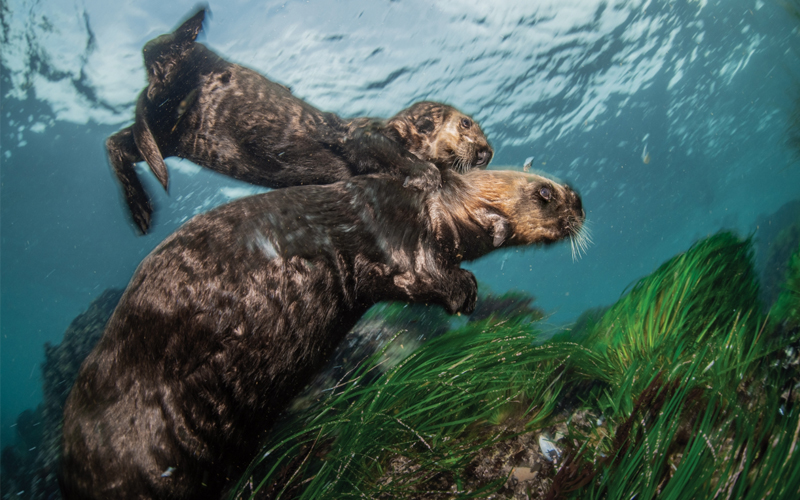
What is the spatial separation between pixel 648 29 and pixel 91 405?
62.2ft

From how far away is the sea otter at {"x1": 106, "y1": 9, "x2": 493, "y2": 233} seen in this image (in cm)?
286

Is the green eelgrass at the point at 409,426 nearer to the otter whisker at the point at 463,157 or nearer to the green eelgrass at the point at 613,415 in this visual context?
the green eelgrass at the point at 613,415

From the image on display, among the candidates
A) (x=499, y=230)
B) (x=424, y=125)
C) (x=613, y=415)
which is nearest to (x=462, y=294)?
(x=499, y=230)

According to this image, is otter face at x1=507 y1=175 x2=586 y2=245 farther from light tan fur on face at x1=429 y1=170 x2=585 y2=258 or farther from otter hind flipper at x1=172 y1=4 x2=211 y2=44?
otter hind flipper at x1=172 y1=4 x2=211 y2=44

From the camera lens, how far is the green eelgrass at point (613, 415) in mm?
1358

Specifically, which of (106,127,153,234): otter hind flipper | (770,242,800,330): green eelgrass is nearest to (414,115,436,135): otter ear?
(106,127,153,234): otter hind flipper

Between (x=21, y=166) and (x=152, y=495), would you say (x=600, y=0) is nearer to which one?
(x=152, y=495)

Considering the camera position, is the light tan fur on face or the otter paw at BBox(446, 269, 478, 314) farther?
the light tan fur on face

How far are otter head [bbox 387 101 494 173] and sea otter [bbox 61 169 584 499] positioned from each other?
46.4 inches

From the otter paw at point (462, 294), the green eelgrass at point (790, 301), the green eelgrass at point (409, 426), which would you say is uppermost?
the otter paw at point (462, 294)

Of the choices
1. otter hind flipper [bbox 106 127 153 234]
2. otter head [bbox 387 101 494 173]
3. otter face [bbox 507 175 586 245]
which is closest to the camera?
otter face [bbox 507 175 586 245]

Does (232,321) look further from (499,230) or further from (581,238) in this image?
(581,238)

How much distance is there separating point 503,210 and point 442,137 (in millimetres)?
1253

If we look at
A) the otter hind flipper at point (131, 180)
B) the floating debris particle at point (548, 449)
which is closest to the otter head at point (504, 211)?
the floating debris particle at point (548, 449)
